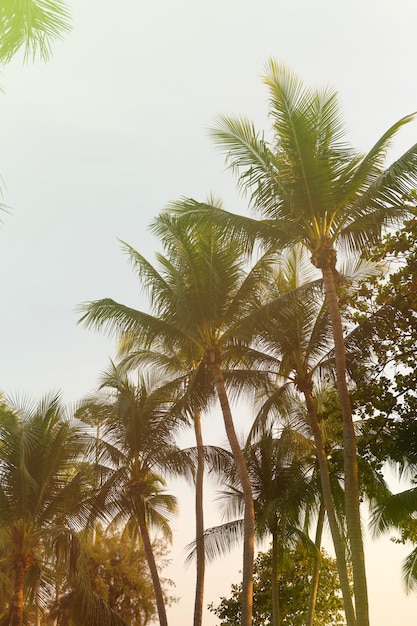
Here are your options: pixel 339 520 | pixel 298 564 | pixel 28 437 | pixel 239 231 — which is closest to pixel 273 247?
pixel 239 231

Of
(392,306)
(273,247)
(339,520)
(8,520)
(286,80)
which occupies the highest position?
(286,80)

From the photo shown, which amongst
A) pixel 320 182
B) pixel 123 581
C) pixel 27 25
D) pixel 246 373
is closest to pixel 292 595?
pixel 123 581

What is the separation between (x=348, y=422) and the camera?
12734 mm

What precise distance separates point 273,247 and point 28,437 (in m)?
6.79

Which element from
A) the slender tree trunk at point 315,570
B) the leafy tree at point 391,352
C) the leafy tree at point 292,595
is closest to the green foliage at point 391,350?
the leafy tree at point 391,352

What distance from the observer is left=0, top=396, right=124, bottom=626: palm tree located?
52.0 feet

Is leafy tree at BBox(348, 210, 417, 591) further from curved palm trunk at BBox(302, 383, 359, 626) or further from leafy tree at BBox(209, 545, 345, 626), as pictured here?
leafy tree at BBox(209, 545, 345, 626)

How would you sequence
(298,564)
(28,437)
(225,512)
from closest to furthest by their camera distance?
(28,437) → (225,512) → (298,564)

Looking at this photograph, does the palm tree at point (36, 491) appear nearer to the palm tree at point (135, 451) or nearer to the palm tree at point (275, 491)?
the palm tree at point (135, 451)

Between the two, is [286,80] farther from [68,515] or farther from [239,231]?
[68,515]

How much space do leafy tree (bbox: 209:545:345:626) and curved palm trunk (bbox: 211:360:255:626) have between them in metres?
10.0

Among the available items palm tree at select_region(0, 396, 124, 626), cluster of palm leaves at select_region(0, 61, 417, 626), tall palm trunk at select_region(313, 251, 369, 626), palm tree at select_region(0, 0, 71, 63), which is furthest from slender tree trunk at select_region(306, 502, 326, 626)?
palm tree at select_region(0, 0, 71, 63)

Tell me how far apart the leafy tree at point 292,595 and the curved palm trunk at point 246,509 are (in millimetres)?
10028

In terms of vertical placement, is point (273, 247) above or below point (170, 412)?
above
